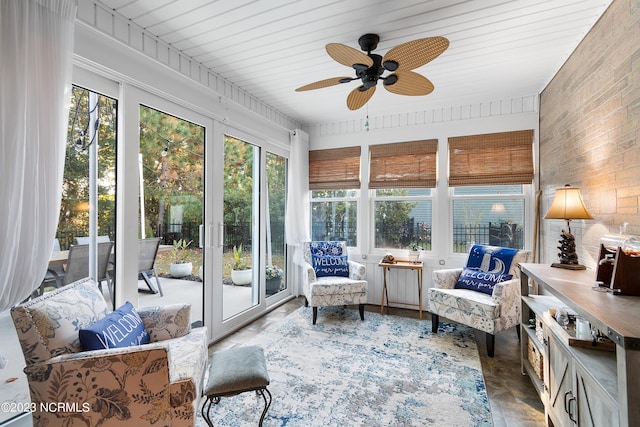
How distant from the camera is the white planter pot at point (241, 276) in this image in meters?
3.37

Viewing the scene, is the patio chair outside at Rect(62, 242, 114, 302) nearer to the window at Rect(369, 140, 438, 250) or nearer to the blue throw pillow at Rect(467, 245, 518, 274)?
the window at Rect(369, 140, 438, 250)

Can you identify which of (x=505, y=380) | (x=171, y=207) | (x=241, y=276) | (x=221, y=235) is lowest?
(x=505, y=380)

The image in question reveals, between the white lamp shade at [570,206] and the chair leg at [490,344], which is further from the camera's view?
the chair leg at [490,344]

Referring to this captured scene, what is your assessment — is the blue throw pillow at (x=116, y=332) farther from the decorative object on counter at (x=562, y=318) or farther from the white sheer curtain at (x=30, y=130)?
the decorative object on counter at (x=562, y=318)

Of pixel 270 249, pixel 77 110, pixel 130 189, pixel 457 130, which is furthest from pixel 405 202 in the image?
pixel 77 110

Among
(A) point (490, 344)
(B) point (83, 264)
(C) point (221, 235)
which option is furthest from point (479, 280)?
(B) point (83, 264)

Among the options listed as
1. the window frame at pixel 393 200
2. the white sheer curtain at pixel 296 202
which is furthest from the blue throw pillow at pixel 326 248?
the window frame at pixel 393 200

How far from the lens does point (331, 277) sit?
12.5 feet

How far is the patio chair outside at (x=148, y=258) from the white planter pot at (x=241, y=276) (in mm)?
908

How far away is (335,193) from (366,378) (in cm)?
280

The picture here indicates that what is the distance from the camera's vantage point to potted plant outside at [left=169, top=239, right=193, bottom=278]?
2682mm

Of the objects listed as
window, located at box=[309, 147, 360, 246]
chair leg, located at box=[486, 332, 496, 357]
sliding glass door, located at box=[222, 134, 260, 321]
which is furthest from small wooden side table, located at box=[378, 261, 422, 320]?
sliding glass door, located at box=[222, 134, 260, 321]

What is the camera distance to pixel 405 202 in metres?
4.17

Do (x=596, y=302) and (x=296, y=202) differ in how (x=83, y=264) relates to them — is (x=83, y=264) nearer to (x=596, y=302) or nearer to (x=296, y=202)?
(x=296, y=202)
